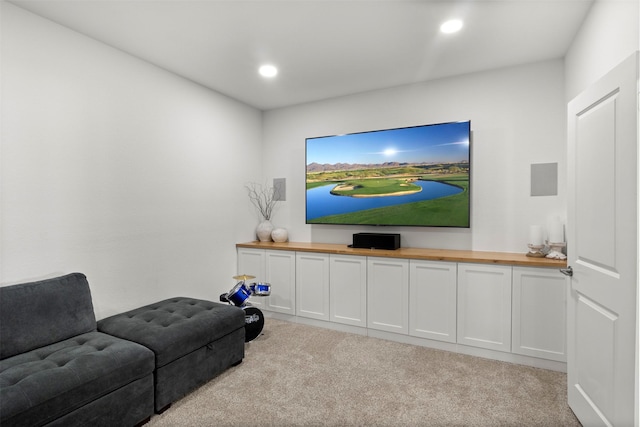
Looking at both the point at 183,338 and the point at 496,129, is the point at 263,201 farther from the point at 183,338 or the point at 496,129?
the point at 496,129

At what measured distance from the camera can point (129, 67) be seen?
291 centimetres

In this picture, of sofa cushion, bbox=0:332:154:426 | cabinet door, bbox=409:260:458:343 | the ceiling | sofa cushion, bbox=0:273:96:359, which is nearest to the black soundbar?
cabinet door, bbox=409:260:458:343

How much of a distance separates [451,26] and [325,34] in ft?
3.06

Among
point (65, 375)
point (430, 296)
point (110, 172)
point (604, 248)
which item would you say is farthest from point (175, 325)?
point (604, 248)

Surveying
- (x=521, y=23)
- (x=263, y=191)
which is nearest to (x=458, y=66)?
(x=521, y=23)

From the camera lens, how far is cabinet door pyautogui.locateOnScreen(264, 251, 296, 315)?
3824 mm

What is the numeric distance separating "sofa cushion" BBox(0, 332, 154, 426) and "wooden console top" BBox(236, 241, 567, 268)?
196 centimetres

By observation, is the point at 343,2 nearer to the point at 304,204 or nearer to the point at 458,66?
the point at 458,66

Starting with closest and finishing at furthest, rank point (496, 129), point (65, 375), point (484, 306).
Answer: point (65, 375), point (484, 306), point (496, 129)

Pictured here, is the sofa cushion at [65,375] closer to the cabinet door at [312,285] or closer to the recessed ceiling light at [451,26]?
the cabinet door at [312,285]

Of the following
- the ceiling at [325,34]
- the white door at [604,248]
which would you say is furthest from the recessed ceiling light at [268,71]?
the white door at [604,248]

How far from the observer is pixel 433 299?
3094 millimetres

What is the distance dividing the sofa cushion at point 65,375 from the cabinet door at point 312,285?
1905 mm

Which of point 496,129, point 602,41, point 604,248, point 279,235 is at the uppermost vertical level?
point 602,41
